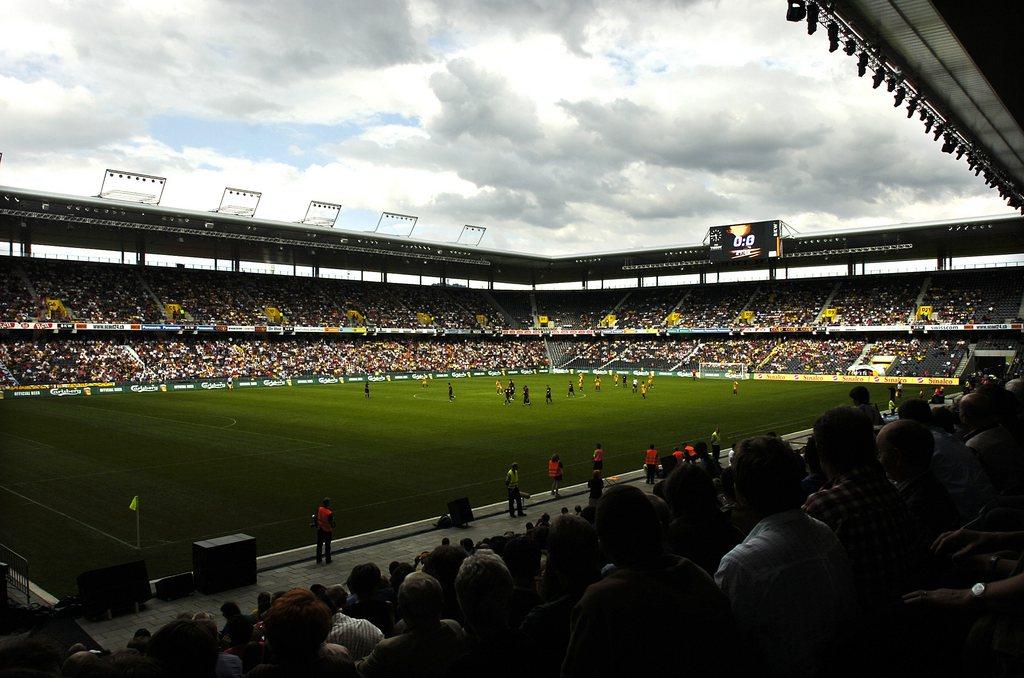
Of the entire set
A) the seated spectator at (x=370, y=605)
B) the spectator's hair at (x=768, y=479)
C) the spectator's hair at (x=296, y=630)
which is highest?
the spectator's hair at (x=768, y=479)

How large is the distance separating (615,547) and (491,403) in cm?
4159

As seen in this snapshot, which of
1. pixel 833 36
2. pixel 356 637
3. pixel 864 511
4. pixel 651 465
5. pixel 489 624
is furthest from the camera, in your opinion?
pixel 651 465

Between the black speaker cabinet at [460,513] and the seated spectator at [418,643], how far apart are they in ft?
41.5

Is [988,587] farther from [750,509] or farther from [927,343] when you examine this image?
[927,343]

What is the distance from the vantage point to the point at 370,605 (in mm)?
6492

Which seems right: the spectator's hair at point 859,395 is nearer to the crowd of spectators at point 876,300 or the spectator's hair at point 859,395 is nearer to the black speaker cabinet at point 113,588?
the black speaker cabinet at point 113,588

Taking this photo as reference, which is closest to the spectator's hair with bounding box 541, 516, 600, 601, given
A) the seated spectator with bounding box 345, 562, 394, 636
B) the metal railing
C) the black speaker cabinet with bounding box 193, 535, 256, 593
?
the seated spectator with bounding box 345, 562, 394, 636

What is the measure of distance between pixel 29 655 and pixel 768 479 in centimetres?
319

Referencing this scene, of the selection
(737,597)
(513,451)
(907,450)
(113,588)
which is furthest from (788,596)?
(513,451)

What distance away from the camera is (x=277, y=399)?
1869 inches

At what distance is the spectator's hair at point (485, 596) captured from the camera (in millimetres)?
3465

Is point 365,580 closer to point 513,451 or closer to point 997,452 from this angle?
point 997,452

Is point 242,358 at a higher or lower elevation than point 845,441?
higher

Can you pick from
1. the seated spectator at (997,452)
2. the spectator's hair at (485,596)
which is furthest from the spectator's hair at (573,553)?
the seated spectator at (997,452)
